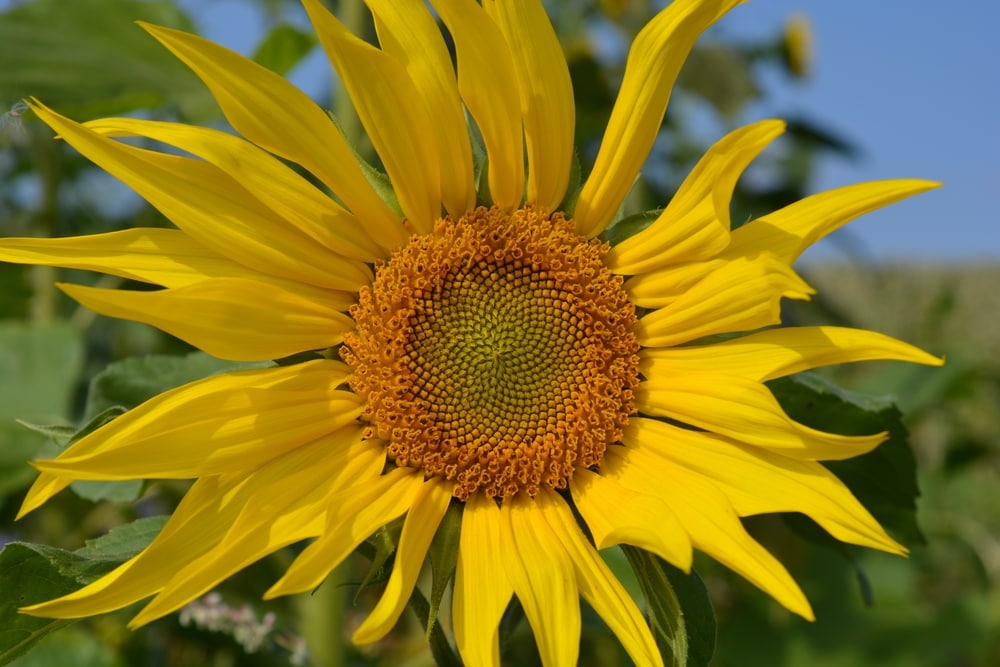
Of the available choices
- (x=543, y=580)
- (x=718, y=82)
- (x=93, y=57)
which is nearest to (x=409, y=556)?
(x=543, y=580)

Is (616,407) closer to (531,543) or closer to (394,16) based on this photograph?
(531,543)

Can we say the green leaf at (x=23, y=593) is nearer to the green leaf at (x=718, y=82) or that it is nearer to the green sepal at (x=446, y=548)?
the green sepal at (x=446, y=548)

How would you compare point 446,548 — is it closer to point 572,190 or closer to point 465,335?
point 465,335

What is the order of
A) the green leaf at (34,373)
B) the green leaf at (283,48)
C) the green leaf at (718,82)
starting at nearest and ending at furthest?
the green leaf at (283,48)
the green leaf at (34,373)
the green leaf at (718,82)

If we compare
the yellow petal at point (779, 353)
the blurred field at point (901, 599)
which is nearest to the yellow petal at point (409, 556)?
the yellow petal at point (779, 353)

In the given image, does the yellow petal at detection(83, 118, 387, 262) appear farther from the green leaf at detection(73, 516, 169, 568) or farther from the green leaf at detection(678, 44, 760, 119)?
the green leaf at detection(678, 44, 760, 119)

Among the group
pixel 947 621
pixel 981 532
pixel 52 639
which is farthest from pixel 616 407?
pixel 981 532

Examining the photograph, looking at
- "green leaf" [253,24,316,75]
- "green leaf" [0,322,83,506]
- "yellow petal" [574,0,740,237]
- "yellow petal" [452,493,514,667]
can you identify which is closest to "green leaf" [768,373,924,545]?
"yellow petal" [574,0,740,237]
